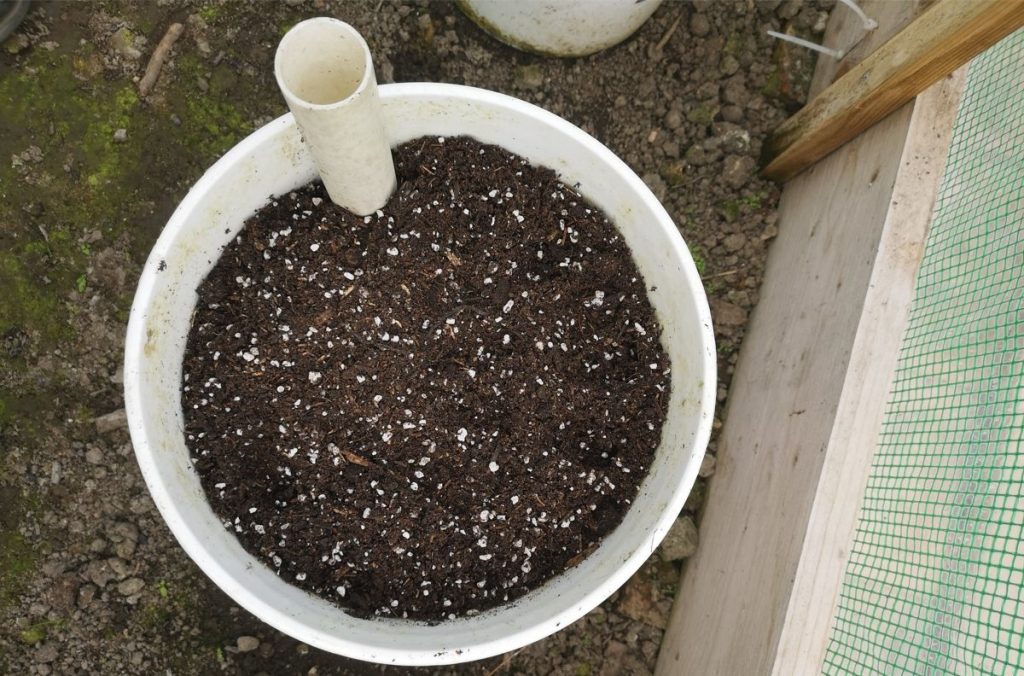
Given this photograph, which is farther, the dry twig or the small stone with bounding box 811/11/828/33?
the small stone with bounding box 811/11/828/33

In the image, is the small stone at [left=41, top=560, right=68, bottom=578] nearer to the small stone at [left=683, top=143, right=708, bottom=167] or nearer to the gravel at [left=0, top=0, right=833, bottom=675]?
the gravel at [left=0, top=0, right=833, bottom=675]

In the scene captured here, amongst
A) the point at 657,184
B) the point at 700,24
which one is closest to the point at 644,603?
the point at 657,184

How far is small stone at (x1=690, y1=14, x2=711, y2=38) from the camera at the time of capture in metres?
1.59

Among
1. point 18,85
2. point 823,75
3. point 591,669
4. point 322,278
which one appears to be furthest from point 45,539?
point 823,75

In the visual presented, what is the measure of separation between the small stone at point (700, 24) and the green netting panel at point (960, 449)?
60cm

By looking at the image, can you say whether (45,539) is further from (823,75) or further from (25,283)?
(823,75)

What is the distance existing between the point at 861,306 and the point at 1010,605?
502 millimetres

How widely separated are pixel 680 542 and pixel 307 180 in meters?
1.10

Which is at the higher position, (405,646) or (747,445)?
(747,445)

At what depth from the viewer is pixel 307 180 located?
50.1 inches

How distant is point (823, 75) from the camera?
1.55 metres

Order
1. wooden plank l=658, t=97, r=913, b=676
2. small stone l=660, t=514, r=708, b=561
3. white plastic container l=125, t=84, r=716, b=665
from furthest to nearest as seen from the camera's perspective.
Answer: small stone l=660, t=514, r=708, b=561 < wooden plank l=658, t=97, r=913, b=676 < white plastic container l=125, t=84, r=716, b=665

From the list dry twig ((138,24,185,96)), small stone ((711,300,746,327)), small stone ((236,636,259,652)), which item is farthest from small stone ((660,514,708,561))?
dry twig ((138,24,185,96))

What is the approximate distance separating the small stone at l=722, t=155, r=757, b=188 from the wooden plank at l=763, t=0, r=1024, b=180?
0.05m
